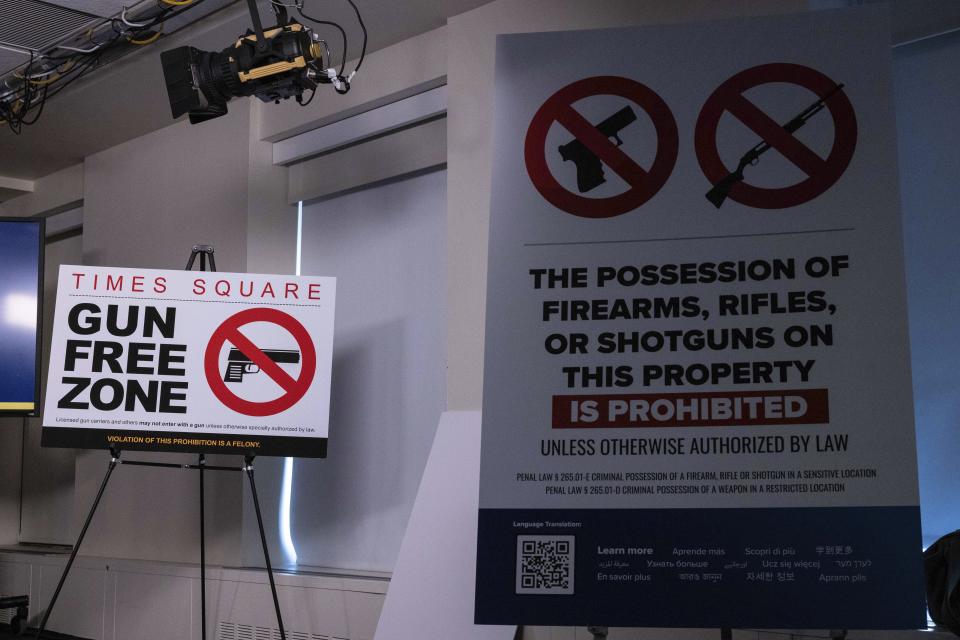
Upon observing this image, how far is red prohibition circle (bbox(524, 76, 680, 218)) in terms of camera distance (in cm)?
223

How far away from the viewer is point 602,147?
2.26 m

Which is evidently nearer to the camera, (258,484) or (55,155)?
(258,484)

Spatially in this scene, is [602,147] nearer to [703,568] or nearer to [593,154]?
[593,154]

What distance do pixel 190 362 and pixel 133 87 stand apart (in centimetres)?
172

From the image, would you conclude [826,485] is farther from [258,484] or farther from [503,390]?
[258,484]

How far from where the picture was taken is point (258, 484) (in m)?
4.50

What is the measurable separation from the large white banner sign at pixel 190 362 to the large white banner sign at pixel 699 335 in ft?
5.29

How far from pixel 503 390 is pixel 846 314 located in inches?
29.9

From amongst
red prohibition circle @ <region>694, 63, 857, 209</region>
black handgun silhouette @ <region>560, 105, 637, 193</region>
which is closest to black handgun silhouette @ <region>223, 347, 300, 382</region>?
black handgun silhouette @ <region>560, 105, 637, 193</region>

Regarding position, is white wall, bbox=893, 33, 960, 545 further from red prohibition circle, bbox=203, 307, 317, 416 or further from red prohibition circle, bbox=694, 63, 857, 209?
red prohibition circle, bbox=203, 307, 317, 416

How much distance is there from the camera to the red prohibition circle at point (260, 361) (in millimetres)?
3654

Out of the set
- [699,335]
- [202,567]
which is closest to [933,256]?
[699,335]

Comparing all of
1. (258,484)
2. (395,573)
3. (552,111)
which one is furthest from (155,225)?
(552,111)

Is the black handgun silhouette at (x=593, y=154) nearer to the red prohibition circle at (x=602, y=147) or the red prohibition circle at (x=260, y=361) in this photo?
the red prohibition circle at (x=602, y=147)
